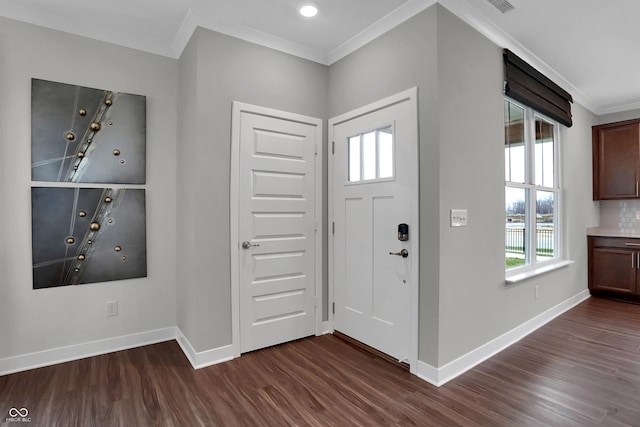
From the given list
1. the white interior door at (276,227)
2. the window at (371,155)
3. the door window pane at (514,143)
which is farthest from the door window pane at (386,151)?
the door window pane at (514,143)

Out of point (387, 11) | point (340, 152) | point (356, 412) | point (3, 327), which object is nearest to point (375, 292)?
point (356, 412)

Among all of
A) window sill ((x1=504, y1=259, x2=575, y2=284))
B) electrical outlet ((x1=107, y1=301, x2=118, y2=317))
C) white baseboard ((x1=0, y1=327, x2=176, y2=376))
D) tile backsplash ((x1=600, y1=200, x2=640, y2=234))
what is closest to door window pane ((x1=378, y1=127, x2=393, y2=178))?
window sill ((x1=504, y1=259, x2=575, y2=284))

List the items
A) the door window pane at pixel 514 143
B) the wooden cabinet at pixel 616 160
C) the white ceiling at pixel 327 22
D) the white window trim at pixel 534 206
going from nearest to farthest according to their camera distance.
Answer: the white ceiling at pixel 327 22 → the door window pane at pixel 514 143 → the white window trim at pixel 534 206 → the wooden cabinet at pixel 616 160

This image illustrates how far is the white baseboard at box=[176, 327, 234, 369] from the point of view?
8.32 feet

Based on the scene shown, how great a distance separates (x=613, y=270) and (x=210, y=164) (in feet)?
17.3

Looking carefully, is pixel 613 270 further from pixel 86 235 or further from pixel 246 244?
pixel 86 235

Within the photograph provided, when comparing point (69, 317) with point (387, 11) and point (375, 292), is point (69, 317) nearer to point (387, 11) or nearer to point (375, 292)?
point (375, 292)

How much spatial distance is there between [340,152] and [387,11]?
1.19m

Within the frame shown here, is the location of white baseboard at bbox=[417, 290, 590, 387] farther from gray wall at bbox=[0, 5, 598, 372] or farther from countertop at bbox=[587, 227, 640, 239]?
countertop at bbox=[587, 227, 640, 239]

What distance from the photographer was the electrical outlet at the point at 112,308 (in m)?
2.82

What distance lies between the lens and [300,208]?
10.1ft

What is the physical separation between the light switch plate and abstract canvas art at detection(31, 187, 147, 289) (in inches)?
103

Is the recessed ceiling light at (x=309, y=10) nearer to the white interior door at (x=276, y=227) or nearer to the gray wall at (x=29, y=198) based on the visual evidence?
the white interior door at (x=276, y=227)

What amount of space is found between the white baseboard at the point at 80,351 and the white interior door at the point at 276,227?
900mm
